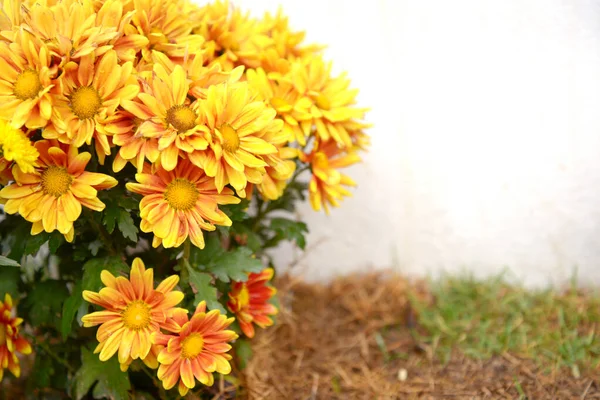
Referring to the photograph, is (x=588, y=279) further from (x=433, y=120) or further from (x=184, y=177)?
(x=184, y=177)

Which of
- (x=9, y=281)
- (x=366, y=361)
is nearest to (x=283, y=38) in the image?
(x=9, y=281)

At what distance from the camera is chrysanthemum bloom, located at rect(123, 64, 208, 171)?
1114 millimetres

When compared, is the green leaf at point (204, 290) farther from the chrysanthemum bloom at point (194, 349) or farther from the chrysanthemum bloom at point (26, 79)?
the chrysanthemum bloom at point (26, 79)

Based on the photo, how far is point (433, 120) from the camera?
2018 mm

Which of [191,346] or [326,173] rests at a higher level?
[326,173]

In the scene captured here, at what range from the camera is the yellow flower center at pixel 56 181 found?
1148 mm

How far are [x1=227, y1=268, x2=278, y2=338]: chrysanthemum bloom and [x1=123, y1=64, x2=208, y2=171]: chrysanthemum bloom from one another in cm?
43

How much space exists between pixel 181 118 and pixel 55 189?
0.29 metres

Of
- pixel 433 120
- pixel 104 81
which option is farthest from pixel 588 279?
pixel 104 81

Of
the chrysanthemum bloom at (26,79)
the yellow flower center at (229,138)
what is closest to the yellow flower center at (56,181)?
the chrysanthemum bloom at (26,79)

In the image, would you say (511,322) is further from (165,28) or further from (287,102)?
(165,28)

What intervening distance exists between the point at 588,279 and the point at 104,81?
71.2 inches

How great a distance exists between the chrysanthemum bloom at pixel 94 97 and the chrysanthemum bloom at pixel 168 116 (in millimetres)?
34

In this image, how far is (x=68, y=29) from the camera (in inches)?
44.9
